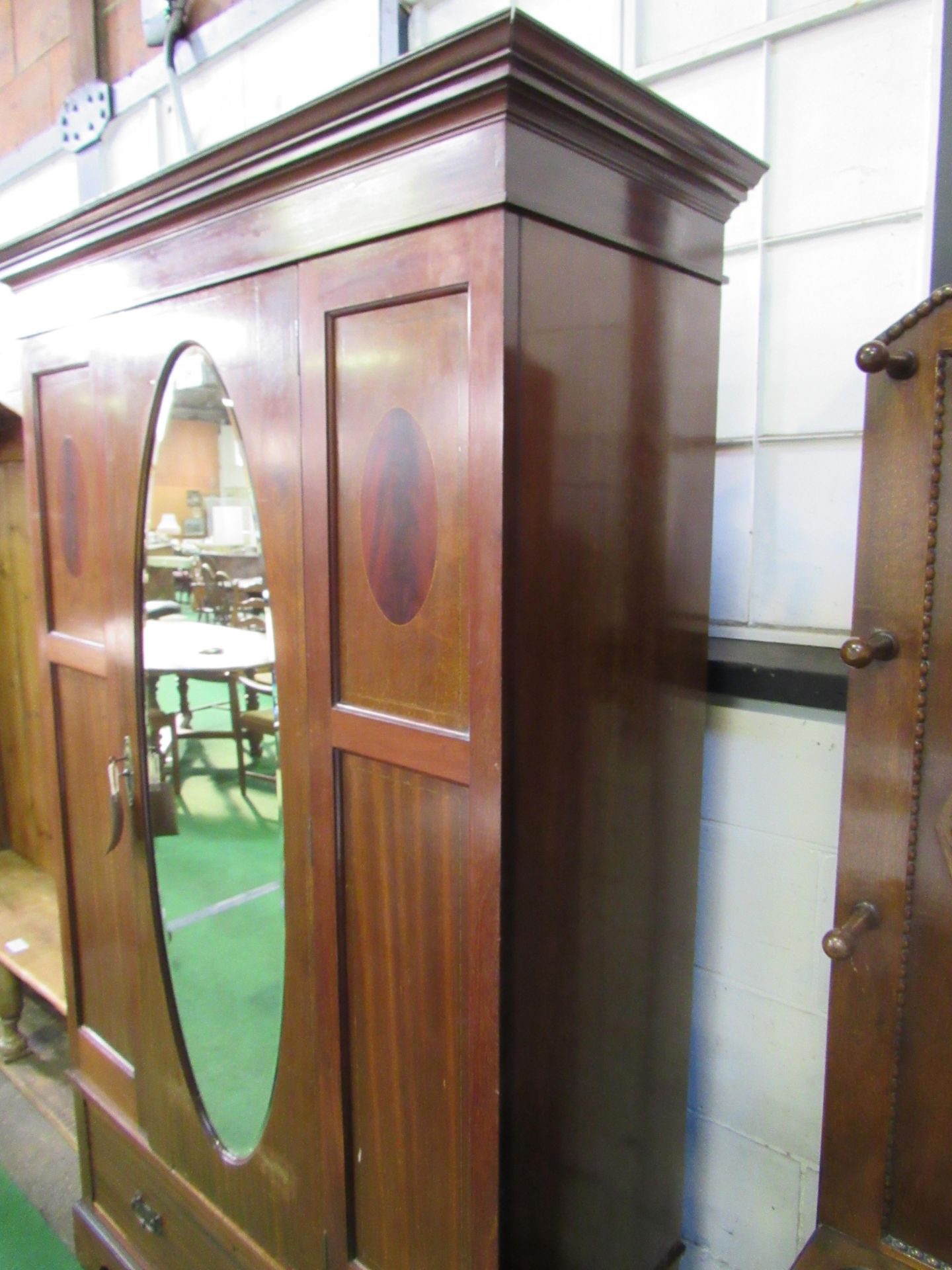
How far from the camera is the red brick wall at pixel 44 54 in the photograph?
2.29 metres

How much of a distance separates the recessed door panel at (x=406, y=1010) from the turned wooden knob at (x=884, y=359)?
24.7 inches

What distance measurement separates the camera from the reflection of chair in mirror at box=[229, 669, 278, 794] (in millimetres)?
1187

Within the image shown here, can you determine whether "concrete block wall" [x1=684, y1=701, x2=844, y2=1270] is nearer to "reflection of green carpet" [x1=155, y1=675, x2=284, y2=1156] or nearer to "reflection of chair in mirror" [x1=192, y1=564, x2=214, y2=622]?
"reflection of green carpet" [x1=155, y1=675, x2=284, y2=1156]

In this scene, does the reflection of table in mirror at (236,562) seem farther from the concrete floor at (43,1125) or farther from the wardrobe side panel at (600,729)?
the concrete floor at (43,1125)

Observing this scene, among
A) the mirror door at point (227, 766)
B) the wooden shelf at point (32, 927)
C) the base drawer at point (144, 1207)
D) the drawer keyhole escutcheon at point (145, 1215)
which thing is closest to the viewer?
the mirror door at point (227, 766)

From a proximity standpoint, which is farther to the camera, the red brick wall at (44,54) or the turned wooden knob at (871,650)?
the red brick wall at (44,54)

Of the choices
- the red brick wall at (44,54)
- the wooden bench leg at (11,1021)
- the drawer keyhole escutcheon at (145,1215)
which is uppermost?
the red brick wall at (44,54)

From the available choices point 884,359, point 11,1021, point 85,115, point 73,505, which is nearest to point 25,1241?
point 11,1021

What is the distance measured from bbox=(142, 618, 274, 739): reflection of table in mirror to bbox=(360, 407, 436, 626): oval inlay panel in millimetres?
275

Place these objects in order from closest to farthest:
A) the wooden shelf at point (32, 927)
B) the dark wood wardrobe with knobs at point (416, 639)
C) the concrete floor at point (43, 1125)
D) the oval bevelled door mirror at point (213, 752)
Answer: the dark wood wardrobe with knobs at point (416, 639)
the oval bevelled door mirror at point (213, 752)
the concrete floor at point (43, 1125)
the wooden shelf at point (32, 927)

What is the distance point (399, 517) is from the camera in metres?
0.95

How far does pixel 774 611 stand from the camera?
1.30 meters

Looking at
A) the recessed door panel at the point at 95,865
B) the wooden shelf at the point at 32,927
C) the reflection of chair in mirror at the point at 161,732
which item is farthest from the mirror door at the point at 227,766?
the wooden shelf at the point at 32,927

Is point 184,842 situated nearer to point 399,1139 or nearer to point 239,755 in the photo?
point 239,755
